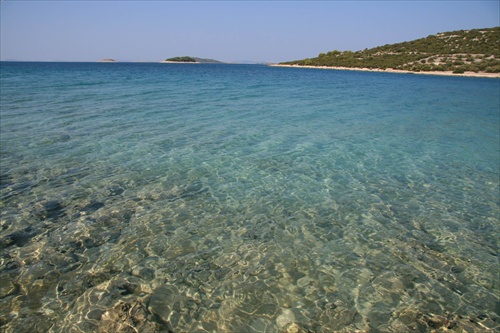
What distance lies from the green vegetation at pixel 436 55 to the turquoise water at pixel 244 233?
63519 millimetres

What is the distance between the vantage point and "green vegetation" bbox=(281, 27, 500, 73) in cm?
6328

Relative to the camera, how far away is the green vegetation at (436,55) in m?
63.3

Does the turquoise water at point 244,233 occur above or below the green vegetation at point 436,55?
below

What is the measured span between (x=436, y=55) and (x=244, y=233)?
291ft

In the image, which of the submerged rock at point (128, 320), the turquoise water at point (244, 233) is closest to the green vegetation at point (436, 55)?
the turquoise water at point (244, 233)

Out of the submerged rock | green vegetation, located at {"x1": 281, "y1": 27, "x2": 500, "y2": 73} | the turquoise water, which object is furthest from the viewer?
green vegetation, located at {"x1": 281, "y1": 27, "x2": 500, "y2": 73}

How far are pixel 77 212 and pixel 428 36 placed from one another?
12010 cm

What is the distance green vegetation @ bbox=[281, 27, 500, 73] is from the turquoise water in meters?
63.5

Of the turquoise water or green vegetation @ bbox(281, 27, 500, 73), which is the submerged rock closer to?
the turquoise water

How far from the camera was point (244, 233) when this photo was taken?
6.03 metres

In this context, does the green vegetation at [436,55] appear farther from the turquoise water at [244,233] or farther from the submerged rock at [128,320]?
the submerged rock at [128,320]

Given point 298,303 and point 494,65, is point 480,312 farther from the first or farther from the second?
point 494,65

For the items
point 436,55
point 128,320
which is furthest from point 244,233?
point 436,55

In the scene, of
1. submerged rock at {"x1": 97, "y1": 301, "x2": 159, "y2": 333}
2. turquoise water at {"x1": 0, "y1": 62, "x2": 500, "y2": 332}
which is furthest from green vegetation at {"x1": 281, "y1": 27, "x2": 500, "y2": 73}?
submerged rock at {"x1": 97, "y1": 301, "x2": 159, "y2": 333}
